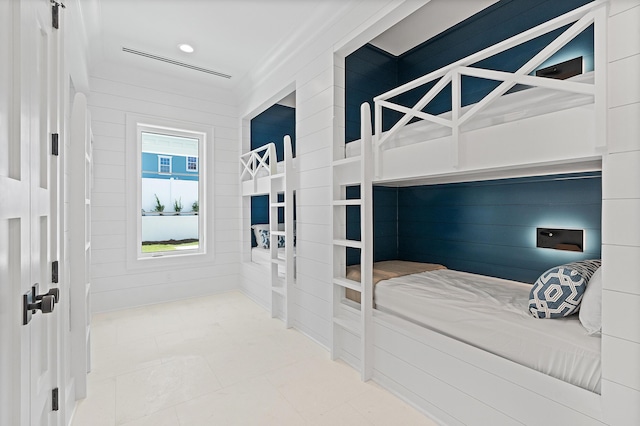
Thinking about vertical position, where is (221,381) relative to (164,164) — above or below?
below

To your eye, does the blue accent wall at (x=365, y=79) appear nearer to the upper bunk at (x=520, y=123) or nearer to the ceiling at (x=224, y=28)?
the ceiling at (x=224, y=28)

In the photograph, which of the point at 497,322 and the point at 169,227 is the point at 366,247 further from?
the point at 169,227

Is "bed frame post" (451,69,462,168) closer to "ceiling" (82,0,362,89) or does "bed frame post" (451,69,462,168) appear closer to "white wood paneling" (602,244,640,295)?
"white wood paneling" (602,244,640,295)

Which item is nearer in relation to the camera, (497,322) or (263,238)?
(497,322)

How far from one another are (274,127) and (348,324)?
354 centimetres

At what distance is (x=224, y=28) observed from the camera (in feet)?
10.2

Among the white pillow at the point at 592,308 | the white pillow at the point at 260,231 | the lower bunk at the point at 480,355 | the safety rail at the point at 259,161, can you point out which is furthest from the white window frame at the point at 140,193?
the white pillow at the point at 592,308

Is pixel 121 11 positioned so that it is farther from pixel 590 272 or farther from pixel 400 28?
pixel 590 272

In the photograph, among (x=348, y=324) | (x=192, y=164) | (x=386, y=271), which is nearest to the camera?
(x=348, y=324)

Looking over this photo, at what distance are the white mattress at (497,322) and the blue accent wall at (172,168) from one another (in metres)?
3.47

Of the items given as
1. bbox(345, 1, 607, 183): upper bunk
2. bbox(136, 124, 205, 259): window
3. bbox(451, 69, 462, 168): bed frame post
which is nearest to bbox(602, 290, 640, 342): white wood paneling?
bbox(345, 1, 607, 183): upper bunk

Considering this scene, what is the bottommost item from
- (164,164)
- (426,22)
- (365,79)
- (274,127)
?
(164,164)

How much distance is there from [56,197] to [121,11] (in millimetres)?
2384

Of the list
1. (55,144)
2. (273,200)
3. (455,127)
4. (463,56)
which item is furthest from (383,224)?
(55,144)
